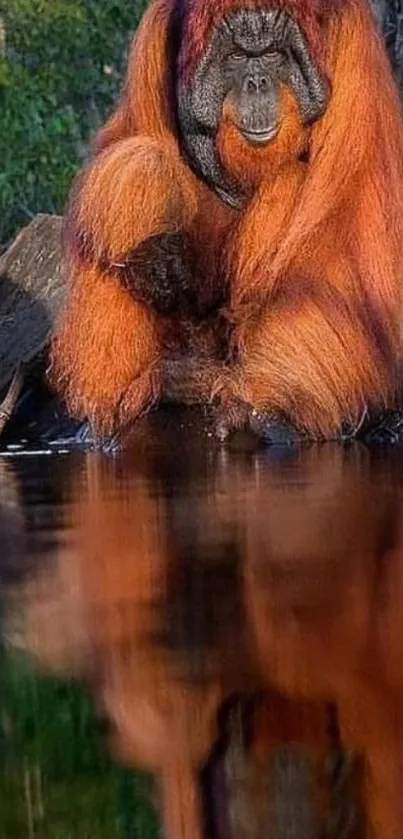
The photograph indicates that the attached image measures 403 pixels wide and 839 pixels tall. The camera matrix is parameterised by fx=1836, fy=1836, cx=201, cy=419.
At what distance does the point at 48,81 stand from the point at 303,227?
452 centimetres

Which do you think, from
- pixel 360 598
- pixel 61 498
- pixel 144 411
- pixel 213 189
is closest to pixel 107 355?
pixel 144 411

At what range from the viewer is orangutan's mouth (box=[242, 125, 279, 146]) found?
3396mm

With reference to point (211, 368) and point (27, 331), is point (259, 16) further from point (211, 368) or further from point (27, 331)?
point (27, 331)

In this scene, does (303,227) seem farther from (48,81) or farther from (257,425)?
(48,81)

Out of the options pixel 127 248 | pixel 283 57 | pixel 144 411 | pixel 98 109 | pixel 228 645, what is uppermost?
pixel 98 109

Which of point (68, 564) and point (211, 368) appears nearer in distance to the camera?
point (68, 564)

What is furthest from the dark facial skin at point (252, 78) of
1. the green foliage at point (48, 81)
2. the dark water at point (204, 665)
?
the green foliage at point (48, 81)

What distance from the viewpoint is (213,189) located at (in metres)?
3.53

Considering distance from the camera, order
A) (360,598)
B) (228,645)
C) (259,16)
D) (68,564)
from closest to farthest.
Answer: (228,645), (360,598), (68,564), (259,16)

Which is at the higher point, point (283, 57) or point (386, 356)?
point (283, 57)

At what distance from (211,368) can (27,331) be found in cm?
85

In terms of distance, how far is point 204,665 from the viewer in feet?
4.66

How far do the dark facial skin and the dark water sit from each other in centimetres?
105

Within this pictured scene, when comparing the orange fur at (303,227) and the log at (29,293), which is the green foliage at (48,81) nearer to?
the log at (29,293)
